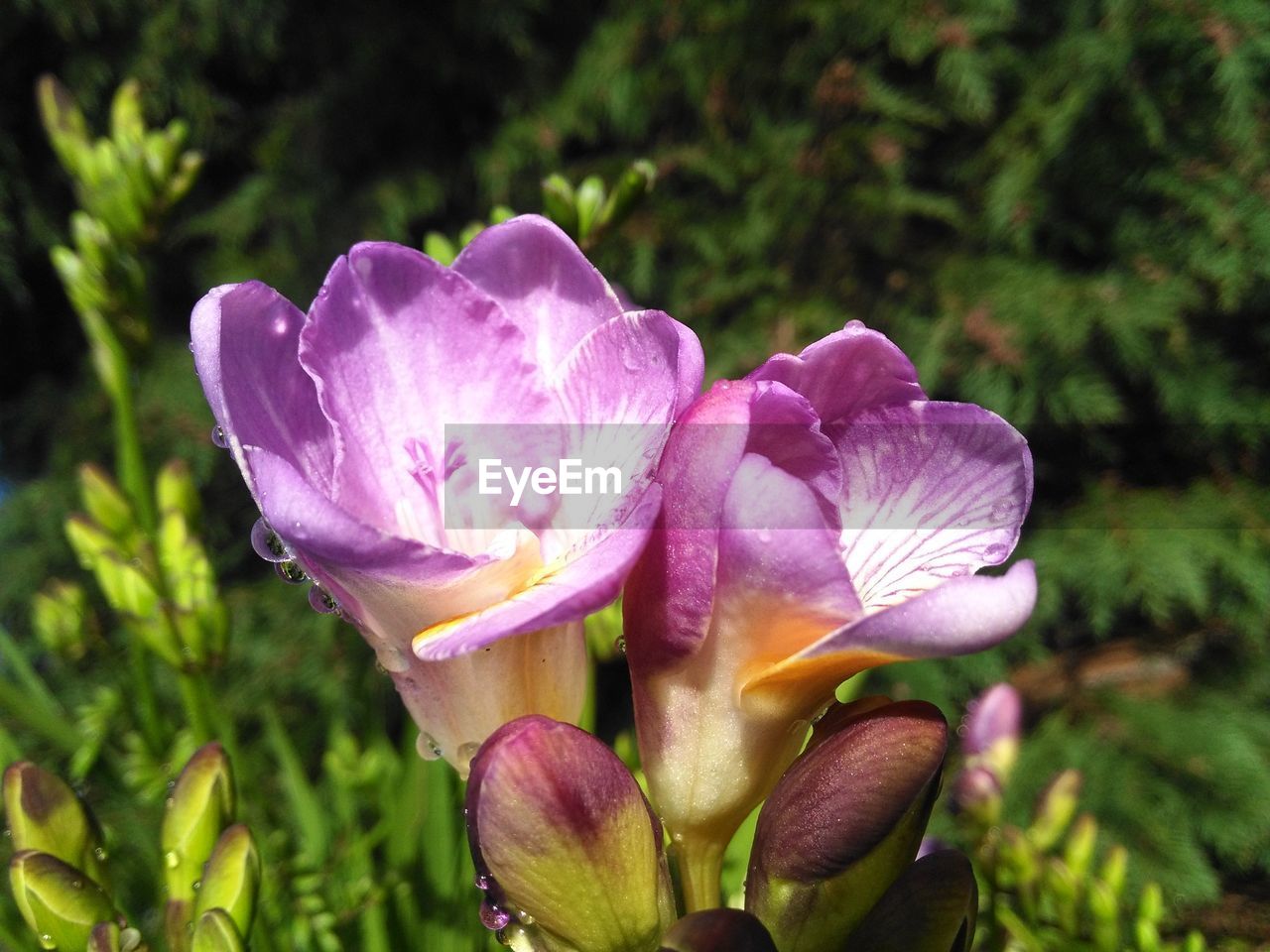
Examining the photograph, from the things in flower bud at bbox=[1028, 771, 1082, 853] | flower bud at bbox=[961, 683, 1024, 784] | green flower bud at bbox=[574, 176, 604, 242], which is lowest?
flower bud at bbox=[961, 683, 1024, 784]

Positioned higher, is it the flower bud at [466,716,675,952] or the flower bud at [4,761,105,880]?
the flower bud at [466,716,675,952]

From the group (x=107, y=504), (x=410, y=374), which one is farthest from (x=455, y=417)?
(x=107, y=504)

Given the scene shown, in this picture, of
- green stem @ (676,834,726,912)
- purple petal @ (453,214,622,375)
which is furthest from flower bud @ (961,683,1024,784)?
purple petal @ (453,214,622,375)

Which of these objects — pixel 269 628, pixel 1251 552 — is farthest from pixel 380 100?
pixel 1251 552

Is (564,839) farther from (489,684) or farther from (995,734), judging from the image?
(995,734)

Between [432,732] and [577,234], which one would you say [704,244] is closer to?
[577,234]

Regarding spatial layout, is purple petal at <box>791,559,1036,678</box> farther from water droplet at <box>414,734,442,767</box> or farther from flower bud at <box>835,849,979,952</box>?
water droplet at <box>414,734,442,767</box>

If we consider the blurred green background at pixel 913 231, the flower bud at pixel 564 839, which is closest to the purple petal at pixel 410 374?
the flower bud at pixel 564 839
